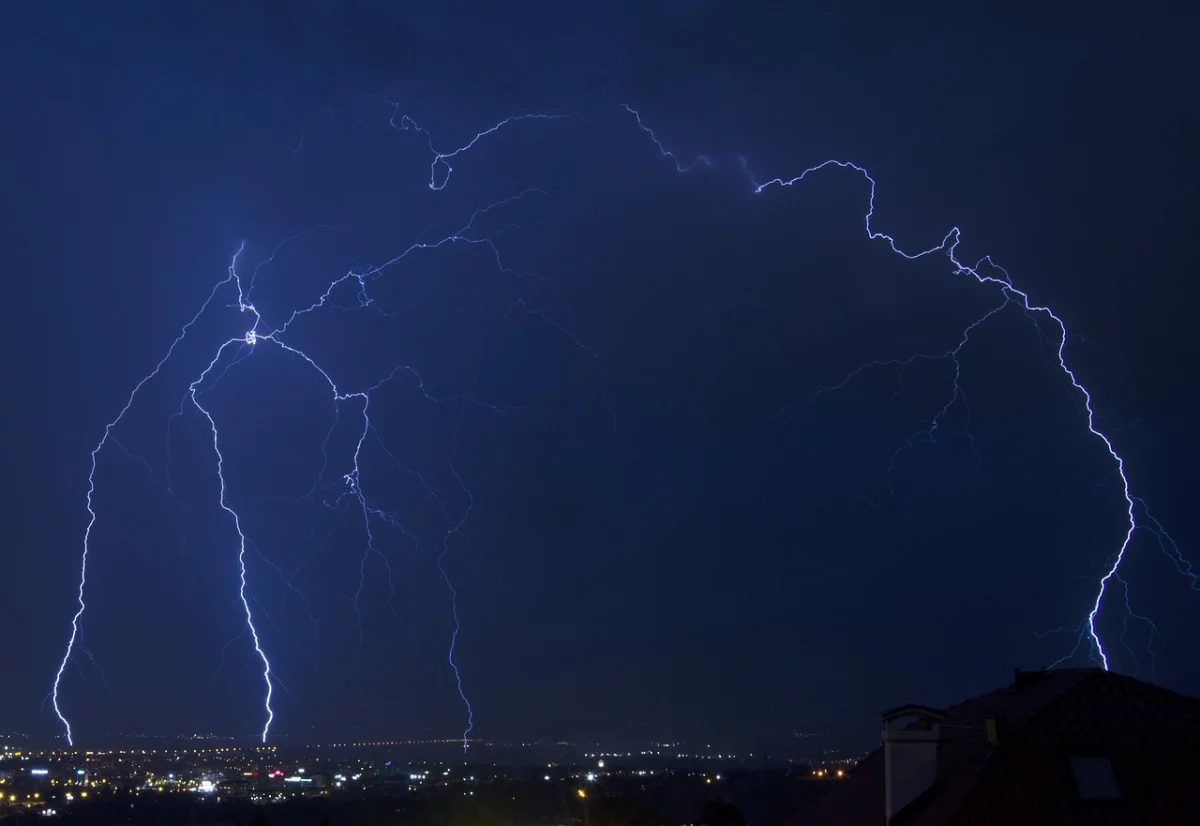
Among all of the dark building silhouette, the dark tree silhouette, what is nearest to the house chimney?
the dark building silhouette

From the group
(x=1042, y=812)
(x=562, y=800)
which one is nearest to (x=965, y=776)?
(x=1042, y=812)

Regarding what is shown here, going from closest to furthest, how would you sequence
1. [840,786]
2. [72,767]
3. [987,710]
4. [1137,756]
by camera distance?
[1137,756], [987,710], [840,786], [72,767]

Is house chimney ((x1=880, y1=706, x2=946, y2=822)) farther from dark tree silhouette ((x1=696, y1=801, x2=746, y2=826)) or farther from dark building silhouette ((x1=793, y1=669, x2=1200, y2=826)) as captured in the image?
dark tree silhouette ((x1=696, y1=801, x2=746, y2=826))

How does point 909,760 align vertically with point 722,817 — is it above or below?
above

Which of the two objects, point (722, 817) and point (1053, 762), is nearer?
point (1053, 762)

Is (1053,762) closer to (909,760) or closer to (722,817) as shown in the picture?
(909,760)

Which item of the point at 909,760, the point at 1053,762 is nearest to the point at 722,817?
the point at 909,760

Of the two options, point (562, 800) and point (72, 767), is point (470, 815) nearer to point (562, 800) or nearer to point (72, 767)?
point (562, 800)
